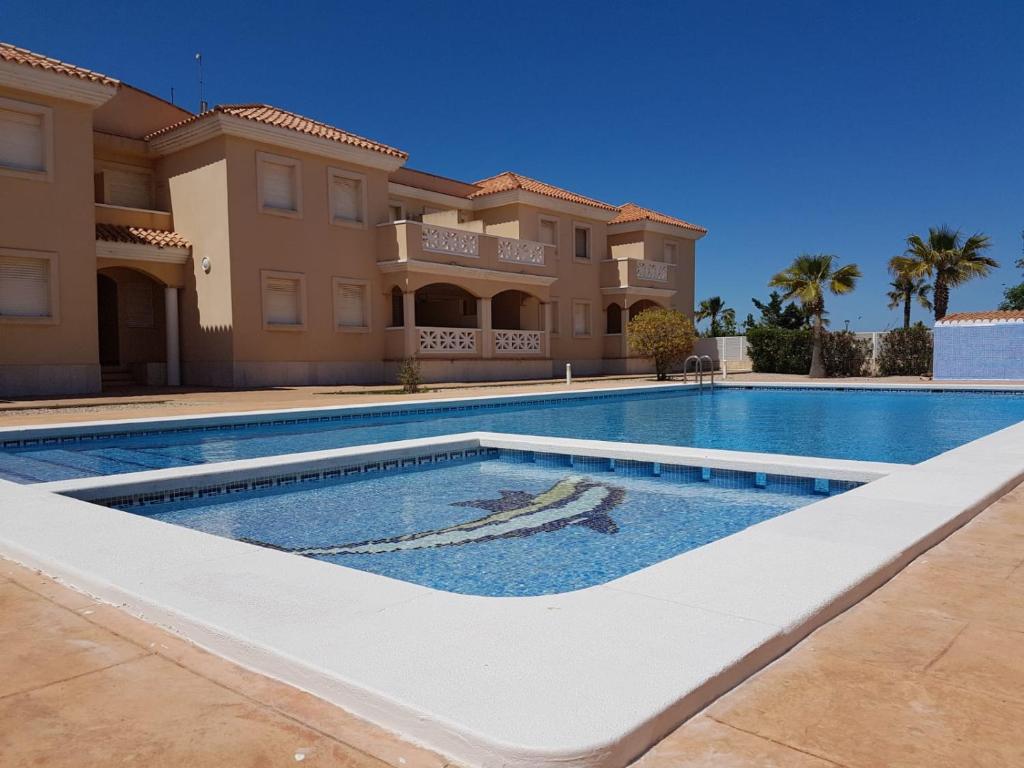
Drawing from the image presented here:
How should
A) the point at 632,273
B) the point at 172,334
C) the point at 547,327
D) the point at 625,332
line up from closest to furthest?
1. the point at 172,334
2. the point at 547,327
3. the point at 632,273
4. the point at 625,332

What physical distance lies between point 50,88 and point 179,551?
17.4m

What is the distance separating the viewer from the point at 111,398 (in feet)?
54.1

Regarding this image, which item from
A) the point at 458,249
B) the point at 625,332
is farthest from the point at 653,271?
the point at 458,249

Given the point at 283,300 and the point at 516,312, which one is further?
the point at 516,312

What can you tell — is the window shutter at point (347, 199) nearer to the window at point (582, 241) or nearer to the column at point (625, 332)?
the window at point (582, 241)

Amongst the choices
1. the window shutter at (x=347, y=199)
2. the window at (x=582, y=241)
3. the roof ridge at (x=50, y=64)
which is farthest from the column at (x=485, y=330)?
the roof ridge at (x=50, y=64)

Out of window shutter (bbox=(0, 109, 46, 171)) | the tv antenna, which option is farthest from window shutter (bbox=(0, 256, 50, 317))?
the tv antenna

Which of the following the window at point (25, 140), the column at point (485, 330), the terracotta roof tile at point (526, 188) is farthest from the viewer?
the terracotta roof tile at point (526, 188)

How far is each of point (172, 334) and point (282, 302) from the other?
3.12m

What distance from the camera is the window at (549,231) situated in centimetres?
2972

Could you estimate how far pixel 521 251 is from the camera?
1077 inches

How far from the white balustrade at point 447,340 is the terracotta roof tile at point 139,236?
7.35 meters

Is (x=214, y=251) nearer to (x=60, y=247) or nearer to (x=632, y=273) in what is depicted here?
(x=60, y=247)

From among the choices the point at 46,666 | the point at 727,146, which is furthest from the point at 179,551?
the point at 727,146
